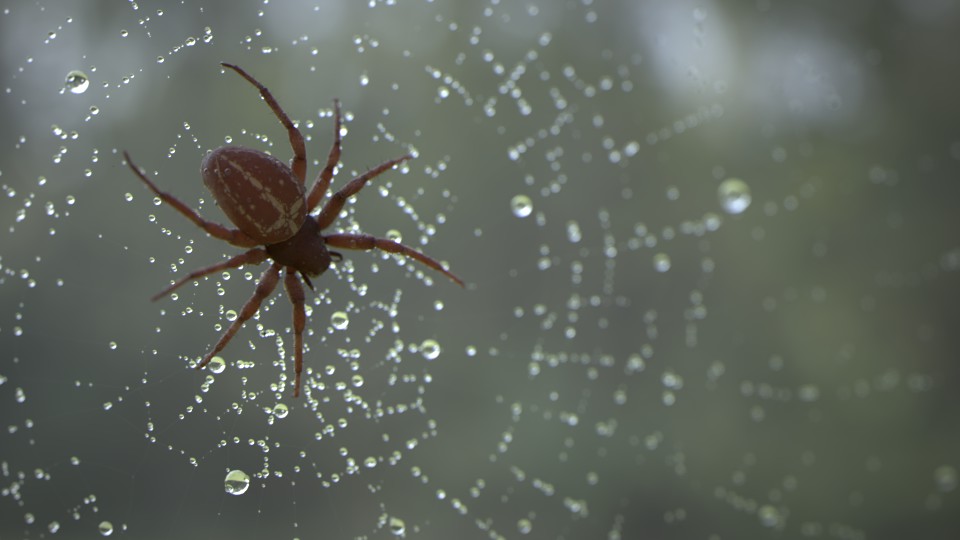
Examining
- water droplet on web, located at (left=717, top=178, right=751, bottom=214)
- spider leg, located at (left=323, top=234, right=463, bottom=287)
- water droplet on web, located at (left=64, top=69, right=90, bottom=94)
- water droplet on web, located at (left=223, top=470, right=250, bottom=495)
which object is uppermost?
water droplet on web, located at (left=717, top=178, right=751, bottom=214)

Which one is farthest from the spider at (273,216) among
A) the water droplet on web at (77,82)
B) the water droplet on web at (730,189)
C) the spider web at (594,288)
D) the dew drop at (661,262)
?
the dew drop at (661,262)

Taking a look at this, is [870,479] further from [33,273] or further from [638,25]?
[33,273]

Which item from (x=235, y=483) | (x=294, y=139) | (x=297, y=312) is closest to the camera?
(x=294, y=139)

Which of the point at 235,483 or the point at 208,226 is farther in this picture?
the point at 235,483

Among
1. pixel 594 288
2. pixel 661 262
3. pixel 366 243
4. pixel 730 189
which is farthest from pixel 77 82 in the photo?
pixel 594 288

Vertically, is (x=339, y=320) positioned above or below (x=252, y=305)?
above

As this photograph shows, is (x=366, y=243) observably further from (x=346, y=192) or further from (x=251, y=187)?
(x=251, y=187)

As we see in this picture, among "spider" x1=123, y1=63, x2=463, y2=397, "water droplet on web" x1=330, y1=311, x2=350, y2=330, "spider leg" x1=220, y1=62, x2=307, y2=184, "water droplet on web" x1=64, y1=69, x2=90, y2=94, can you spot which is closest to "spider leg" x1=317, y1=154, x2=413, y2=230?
"spider" x1=123, y1=63, x2=463, y2=397

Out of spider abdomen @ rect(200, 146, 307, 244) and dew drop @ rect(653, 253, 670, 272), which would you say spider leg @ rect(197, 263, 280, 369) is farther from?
dew drop @ rect(653, 253, 670, 272)
